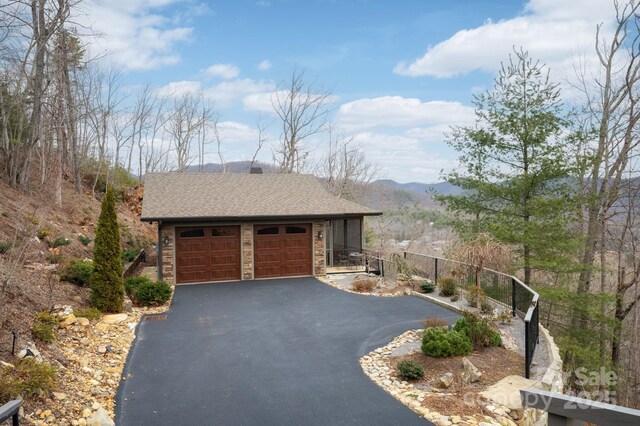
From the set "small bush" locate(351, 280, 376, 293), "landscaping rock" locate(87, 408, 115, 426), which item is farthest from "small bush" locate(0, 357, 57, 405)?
"small bush" locate(351, 280, 376, 293)

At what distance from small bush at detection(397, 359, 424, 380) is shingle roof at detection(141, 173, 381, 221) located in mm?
9453

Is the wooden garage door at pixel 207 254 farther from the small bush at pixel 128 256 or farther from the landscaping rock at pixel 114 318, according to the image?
the landscaping rock at pixel 114 318

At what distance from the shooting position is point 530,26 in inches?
693

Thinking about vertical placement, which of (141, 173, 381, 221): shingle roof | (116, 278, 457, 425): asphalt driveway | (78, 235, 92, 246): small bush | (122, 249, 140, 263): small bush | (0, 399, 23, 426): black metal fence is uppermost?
(141, 173, 381, 221): shingle roof

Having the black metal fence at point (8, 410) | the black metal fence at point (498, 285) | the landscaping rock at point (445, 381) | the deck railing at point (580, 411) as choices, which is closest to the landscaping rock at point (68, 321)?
the black metal fence at point (8, 410)

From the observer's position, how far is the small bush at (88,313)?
919 cm

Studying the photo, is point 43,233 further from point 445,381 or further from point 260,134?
point 260,134

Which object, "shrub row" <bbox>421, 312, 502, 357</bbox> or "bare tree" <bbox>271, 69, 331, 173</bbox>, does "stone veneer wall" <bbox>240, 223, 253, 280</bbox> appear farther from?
"bare tree" <bbox>271, 69, 331, 173</bbox>

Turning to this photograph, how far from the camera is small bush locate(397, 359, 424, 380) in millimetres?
7023

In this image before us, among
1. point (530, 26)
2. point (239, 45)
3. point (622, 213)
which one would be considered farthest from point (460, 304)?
point (239, 45)

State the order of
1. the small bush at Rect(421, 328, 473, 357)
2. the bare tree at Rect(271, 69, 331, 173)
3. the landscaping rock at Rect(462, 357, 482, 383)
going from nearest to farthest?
the landscaping rock at Rect(462, 357, 482, 383), the small bush at Rect(421, 328, 473, 357), the bare tree at Rect(271, 69, 331, 173)

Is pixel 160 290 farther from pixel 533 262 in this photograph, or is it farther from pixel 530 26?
pixel 530 26

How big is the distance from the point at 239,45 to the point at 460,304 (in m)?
19.3

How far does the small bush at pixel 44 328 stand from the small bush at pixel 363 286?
353 inches
